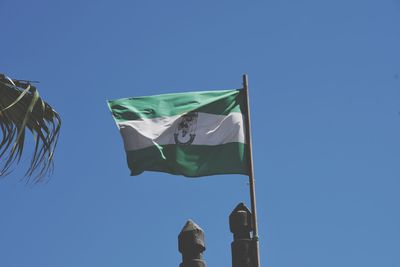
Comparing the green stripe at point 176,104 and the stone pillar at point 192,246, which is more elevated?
the green stripe at point 176,104

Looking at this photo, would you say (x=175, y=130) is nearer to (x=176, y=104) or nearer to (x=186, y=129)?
(x=186, y=129)

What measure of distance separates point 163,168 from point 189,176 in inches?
16.9

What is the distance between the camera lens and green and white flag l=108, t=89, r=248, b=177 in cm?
1230

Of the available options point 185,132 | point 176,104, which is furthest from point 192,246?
point 176,104

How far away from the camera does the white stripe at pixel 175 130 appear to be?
12.5 metres

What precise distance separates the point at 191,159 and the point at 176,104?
46.3 inches

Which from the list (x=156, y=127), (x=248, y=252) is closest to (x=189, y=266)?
(x=248, y=252)

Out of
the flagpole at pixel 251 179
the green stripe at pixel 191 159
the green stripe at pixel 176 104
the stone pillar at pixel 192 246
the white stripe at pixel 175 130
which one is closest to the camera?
the flagpole at pixel 251 179

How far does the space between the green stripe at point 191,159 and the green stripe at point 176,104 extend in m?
0.72

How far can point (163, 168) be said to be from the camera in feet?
40.4

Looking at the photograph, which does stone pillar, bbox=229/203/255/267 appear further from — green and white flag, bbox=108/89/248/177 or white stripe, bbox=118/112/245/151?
white stripe, bbox=118/112/245/151

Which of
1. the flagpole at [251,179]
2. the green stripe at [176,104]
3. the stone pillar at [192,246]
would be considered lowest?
the stone pillar at [192,246]

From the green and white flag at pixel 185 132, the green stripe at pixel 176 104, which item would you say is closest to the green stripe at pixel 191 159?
the green and white flag at pixel 185 132

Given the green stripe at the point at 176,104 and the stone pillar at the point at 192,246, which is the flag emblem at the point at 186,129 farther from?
the stone pillar at the point at 192,246
